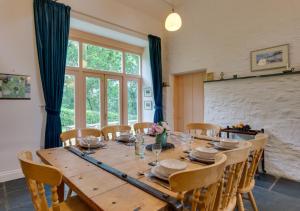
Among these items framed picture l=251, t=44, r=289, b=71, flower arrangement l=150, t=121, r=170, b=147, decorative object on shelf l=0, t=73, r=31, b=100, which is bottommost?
flower arrangement l=150, t=121, r=170, b=147

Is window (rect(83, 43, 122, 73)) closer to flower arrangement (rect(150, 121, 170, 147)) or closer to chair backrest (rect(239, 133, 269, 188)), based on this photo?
flower arrangement (rect(150, 121, 170, 147))

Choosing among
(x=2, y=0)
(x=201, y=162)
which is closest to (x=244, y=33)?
(x=201, y=162)

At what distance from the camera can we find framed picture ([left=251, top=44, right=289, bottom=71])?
331 centimetres

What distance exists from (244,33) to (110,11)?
2.85 metres

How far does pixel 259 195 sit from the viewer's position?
8.40 feet

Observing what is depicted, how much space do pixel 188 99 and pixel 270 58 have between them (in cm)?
211

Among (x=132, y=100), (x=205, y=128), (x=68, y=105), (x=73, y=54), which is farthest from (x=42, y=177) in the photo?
(x=132, y=100)

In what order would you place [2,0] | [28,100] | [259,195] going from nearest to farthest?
[259,195] → [2,0] → [28,100]

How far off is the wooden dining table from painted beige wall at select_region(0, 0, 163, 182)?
1.76m

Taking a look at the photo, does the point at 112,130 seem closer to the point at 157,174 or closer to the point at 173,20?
the point at 157,174

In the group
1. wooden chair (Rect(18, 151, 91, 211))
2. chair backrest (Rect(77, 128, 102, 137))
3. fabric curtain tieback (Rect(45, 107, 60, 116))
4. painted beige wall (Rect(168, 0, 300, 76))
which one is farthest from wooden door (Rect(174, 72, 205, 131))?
wooden chair (Rect(18, 151, 91, 211))

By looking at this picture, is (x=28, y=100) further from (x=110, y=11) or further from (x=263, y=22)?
(x=263, y=22)

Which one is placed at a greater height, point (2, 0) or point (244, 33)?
point (2, 0)

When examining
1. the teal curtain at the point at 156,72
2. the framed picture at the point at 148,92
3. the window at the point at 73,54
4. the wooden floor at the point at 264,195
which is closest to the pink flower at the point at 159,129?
the wooden floor at the point at 264,195
